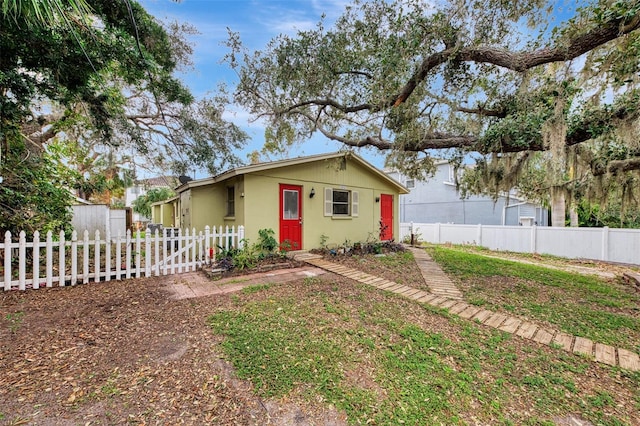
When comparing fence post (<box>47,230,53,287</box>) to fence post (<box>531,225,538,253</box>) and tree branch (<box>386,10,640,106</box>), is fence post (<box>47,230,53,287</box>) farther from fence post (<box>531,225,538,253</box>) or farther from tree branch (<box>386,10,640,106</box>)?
fence post (<box>531,225,538,253</box>)

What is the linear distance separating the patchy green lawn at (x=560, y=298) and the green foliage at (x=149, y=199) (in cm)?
2141

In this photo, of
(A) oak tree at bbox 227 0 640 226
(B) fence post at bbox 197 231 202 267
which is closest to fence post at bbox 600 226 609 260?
(A) oak tree at bbox 227 0 640 226

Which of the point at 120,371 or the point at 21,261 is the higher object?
the point at 21,261

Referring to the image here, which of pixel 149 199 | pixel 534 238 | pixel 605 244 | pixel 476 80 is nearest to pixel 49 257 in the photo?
pixel 476 80

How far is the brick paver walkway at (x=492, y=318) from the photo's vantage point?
3023 mm

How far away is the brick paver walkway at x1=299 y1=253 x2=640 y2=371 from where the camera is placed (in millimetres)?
3023

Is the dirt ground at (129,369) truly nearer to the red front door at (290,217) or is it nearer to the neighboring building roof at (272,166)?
the neighboring building roof at (272,166)

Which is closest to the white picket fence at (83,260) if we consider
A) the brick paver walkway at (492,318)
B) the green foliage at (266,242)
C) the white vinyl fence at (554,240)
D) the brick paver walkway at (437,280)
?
the green foliage at (266,242)

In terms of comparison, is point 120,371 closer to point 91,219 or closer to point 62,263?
point 62,263

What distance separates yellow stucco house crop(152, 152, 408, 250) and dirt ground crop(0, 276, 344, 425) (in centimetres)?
397

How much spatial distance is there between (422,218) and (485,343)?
1549 cm

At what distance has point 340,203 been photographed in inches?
371

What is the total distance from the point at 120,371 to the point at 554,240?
45.3ft

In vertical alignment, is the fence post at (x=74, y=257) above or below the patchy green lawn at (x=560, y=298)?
above
